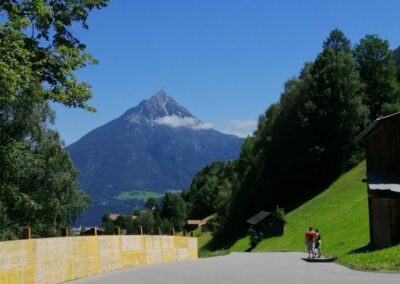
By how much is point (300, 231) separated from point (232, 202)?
35.3 m

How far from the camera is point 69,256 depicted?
2023cm

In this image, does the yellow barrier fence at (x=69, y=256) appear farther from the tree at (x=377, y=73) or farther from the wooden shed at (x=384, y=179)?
the tree at (x=377, y=73)

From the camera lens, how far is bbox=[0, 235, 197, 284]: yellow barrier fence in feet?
53.8

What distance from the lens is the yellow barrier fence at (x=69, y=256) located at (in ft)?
53.8

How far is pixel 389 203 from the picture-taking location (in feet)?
102

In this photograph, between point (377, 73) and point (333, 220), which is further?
point (377, 73)

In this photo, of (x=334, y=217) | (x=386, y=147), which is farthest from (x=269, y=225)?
(x=386, y=147)

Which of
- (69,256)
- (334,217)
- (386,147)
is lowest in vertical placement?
(334,217)

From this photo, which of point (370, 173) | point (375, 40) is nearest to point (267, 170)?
point (375, 40)

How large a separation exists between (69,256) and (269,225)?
58878 mm

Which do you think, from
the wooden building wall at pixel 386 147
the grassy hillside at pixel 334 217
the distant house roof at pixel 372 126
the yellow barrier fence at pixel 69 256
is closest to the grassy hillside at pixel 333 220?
the grassy hillside at pixel 334 217

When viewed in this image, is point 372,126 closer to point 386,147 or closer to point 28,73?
point 386,147

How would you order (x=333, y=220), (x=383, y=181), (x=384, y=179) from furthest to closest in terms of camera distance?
(x=333, y=220)
(x=384, y=179)
(x=383, y=181)

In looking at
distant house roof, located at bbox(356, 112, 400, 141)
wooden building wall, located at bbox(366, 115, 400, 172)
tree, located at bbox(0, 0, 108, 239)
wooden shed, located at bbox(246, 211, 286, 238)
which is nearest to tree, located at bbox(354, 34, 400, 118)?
wooden shed, located at bbox(246, 211, 286, 238)
